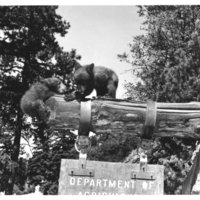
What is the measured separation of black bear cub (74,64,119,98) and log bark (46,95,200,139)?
98cm

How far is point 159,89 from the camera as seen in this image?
17.6 m

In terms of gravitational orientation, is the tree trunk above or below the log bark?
below

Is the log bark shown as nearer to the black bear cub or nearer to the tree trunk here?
the black bear cub

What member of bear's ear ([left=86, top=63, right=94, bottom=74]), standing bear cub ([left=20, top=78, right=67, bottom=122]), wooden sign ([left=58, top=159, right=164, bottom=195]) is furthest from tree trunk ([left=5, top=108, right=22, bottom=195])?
wooden sign ([left=58, top=159, right=164, bottom=195])

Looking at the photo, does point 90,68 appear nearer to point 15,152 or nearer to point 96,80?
point 96,80

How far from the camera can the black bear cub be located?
4074mm

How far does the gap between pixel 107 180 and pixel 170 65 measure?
Answer: 49.9 ft

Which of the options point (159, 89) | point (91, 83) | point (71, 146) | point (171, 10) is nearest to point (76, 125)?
point (91, 83)

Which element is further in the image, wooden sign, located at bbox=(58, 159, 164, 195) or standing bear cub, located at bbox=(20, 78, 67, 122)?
standing bear cub, located at bbox=(20, 78, 67, 122)

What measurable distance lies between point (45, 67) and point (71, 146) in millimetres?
6839

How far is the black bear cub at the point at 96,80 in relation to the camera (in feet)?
13.4

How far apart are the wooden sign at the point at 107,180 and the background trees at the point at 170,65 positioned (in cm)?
1079

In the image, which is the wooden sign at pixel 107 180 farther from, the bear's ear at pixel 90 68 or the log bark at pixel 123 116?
the bear's ear at pixel 90 68

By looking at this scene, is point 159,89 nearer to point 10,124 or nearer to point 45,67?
point 45,67
